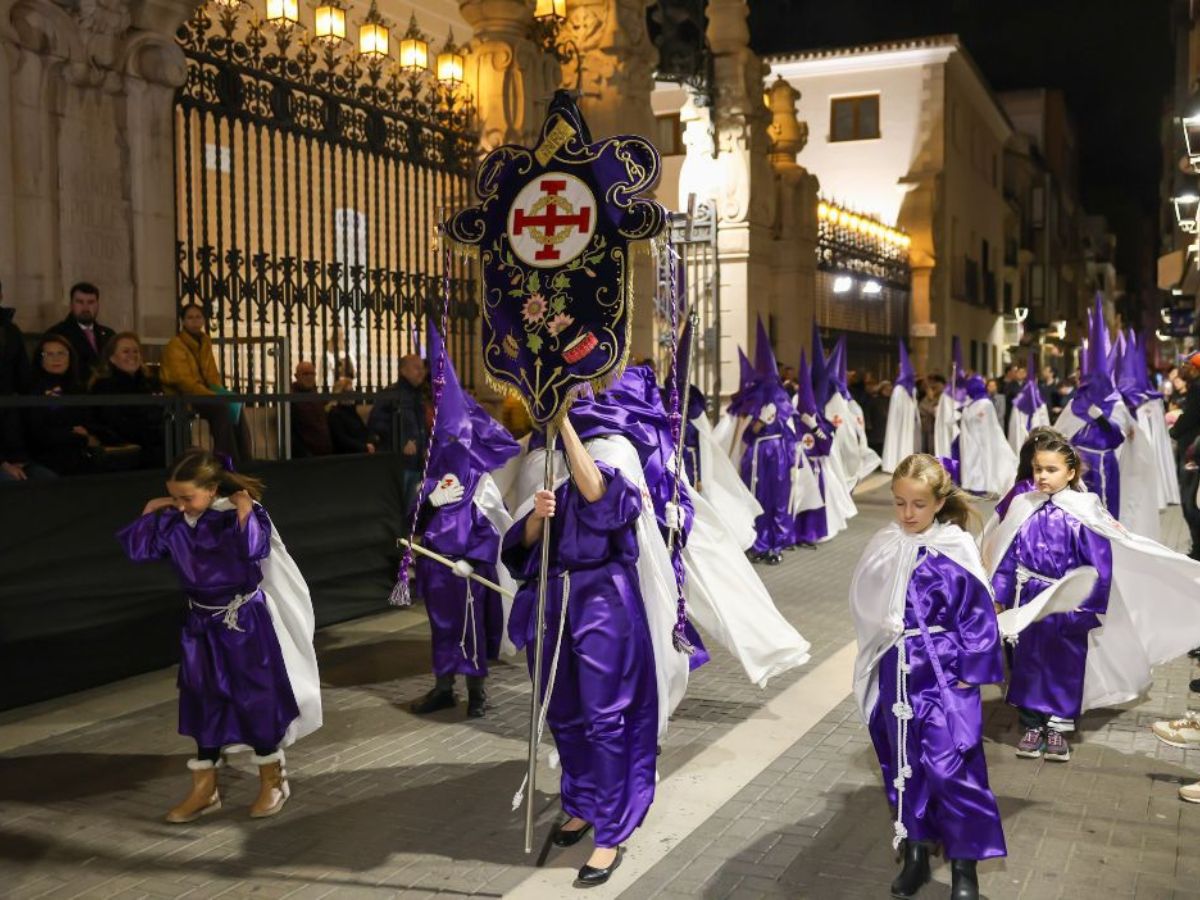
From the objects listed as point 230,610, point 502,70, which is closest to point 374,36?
point 502,70

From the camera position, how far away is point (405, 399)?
10641mm

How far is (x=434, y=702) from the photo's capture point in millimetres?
7262

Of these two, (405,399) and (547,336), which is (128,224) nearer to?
(405,399)

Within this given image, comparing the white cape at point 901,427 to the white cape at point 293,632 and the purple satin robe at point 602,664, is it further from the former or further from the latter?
the purple satin robe at point 602,664

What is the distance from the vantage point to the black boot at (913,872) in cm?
461

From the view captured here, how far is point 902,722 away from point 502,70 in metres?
11.1

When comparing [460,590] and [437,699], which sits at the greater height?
[460,590]

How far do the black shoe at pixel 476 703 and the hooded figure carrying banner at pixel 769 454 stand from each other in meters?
6.25

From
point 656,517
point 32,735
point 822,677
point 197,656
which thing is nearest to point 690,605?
point 656,517

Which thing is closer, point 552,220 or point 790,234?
point 552,220

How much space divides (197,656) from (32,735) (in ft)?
6.46

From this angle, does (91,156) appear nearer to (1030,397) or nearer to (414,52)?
(414,52)

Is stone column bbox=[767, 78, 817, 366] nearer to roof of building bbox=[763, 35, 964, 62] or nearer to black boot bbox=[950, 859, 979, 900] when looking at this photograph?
roof of building bbox=[763, 35, 964, 62]

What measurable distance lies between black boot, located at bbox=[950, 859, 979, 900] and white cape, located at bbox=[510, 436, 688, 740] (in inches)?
49.3
